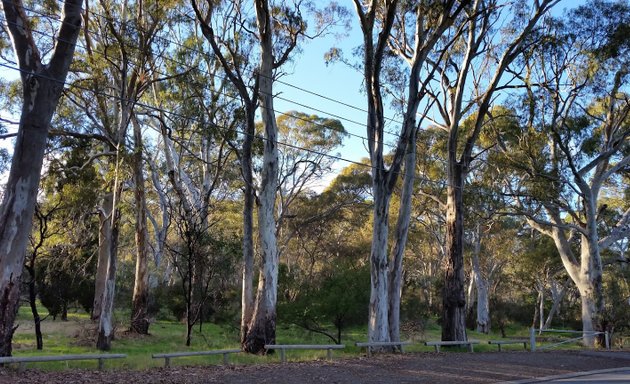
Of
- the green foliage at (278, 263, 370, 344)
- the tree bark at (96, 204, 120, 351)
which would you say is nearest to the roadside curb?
the green foliage at (278, 263, 370, 344)

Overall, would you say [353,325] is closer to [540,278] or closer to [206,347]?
[206,347]

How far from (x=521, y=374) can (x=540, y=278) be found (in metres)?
28.5

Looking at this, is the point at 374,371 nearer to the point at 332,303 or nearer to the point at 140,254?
the point at 332,303

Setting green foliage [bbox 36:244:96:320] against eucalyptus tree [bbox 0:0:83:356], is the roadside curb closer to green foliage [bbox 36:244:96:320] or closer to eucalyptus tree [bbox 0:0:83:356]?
eucalyptus tree [bbox 0:0:83:356]

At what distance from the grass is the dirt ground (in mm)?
1066

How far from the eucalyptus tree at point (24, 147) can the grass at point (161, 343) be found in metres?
1.56

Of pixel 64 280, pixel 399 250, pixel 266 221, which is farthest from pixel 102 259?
pixel 399 250

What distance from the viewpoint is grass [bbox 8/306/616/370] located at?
438 inches

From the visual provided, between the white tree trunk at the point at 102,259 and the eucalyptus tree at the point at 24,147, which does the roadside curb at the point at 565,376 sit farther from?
the white tree trunk at the point at 102,259

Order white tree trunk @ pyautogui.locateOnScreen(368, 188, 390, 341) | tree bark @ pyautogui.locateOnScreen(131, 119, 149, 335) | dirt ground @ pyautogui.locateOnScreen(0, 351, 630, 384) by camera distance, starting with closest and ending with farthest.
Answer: dirt ground @ pyautogui.locateOnScreen(0, 351, 630, 384) → white tree trunk @ pyautogui.locateOnScreen(368, 188, 390, 341) → tree bark @ pyautogui.locateOnScreen(131, 119, 149, 335)

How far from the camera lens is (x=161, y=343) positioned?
18500mm

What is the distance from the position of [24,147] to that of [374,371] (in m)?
7.88

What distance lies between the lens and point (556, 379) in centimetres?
1072

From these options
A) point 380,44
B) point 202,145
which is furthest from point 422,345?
point 202,145
